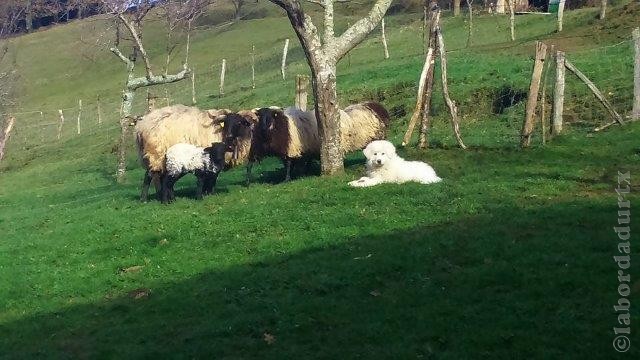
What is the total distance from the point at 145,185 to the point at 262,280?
9242 millimetres

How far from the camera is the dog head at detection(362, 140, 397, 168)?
17109mm

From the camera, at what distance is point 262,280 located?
12.2m

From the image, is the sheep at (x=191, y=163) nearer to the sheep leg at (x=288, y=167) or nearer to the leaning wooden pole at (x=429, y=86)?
the sheep leg at (x=288, y=167)

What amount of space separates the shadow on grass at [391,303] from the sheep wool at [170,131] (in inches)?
292

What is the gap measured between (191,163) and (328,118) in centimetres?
346

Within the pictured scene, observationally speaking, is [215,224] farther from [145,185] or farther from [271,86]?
[271,86]

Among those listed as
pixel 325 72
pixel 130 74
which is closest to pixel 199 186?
pixel 325 72

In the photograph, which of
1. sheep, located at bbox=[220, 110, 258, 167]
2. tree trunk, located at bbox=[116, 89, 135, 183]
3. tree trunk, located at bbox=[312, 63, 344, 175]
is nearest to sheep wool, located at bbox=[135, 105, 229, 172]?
sheep, located at bbox=[220, 110, 258, 167]

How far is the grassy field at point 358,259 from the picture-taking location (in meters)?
9.48

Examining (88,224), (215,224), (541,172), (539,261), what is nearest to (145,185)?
(88,224)

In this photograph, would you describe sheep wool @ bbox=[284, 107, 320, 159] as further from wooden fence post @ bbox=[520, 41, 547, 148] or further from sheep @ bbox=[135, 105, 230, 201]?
wooden fence post @ bbox=[520, 41, 547, 148]

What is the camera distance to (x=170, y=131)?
20.3m

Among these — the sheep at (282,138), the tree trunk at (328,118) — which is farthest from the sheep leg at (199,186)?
the tree trunk at (328,118)

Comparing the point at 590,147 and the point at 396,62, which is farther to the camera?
the point at 396,62
